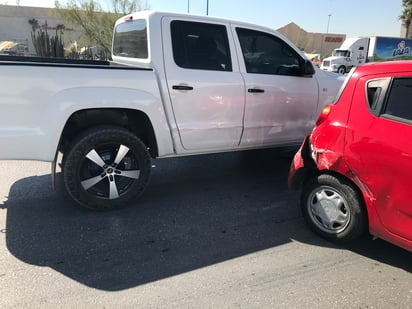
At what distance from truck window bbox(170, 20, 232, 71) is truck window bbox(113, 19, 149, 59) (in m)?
0.38

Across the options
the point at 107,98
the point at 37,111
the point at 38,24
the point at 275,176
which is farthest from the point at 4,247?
the point at 38,24

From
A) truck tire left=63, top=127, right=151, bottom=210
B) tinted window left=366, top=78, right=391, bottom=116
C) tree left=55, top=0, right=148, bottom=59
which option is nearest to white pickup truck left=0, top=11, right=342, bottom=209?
truck tire left=63, top=127, right=151, bottom=210

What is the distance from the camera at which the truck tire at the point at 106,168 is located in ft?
12.0

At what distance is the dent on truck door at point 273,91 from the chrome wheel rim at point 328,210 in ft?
4.82

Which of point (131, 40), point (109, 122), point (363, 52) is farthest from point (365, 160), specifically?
point (363, 52)

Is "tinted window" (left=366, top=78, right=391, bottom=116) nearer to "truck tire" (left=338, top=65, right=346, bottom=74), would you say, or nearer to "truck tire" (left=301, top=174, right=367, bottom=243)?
"truck tire" (left=301, top=174, right=367, bottom=243)

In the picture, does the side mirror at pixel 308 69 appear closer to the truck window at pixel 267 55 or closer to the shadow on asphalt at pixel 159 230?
the truck window at pixel 267 55

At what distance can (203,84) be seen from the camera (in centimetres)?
412

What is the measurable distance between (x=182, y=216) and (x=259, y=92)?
71.7 inches

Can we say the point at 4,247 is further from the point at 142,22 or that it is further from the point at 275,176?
the point at 275,176

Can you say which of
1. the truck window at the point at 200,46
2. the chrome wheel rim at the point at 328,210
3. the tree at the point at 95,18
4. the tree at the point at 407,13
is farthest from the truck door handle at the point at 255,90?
the tree at the point at 407,13

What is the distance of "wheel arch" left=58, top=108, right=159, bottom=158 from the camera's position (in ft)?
12.6

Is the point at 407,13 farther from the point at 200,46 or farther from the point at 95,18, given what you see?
the point at 200,46

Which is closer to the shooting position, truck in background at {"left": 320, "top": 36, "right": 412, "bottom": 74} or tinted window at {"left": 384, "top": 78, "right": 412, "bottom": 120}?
tinted window at {"left": 384, "top": 78, "right": 412, "bottom": 120}
